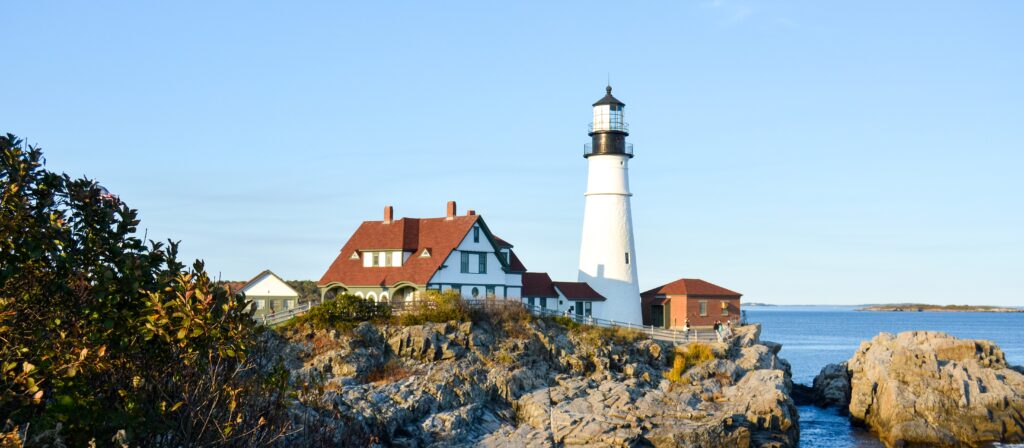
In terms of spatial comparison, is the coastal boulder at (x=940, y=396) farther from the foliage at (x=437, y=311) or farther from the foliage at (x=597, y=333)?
the foliage at (x=437, y=311)

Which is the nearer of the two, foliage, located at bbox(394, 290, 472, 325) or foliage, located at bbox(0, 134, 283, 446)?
foliage, located at bbox(0, 134, 283, 446)

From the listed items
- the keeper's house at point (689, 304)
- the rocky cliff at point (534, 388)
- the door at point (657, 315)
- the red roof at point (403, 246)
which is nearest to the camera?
the rocky cliff at point (534, 388)

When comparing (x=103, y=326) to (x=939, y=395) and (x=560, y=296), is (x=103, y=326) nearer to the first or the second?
(x=939, y=395)

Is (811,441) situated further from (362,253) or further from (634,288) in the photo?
(362,253)

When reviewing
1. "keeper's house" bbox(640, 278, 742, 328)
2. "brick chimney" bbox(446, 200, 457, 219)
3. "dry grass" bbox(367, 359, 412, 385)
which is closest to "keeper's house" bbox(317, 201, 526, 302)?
"brick chimney" bbox(446, 200, 457, 219)

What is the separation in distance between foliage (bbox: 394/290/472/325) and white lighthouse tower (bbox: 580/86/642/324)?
38.2ft

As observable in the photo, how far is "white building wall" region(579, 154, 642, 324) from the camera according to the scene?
158ft

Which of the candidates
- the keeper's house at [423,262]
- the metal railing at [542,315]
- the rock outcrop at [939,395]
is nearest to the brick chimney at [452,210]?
the keeper's house at [423,262]

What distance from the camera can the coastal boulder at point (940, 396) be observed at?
34656 mm

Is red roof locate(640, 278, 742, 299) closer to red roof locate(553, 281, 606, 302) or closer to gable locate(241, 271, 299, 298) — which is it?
red roof locate(553, 281, 606, 302)

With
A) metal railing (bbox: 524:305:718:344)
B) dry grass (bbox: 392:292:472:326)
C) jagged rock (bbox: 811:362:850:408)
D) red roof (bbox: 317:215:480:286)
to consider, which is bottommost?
jagged rock (bbox: 811:362:850:408)

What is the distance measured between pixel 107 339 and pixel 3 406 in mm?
1309

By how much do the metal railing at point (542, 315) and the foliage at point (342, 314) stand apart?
30.6 inches

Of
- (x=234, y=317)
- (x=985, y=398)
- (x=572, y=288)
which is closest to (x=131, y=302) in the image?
(x=234, y=317)
